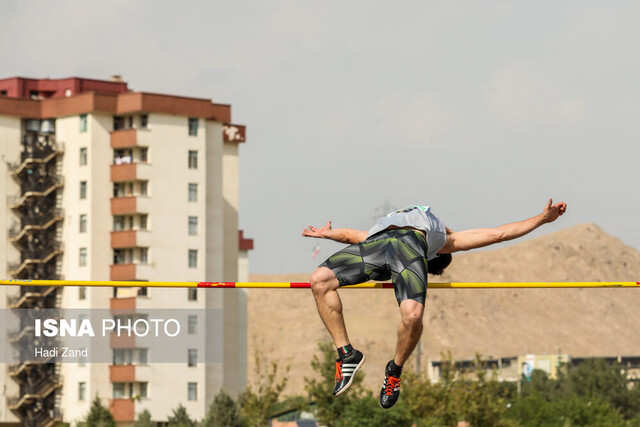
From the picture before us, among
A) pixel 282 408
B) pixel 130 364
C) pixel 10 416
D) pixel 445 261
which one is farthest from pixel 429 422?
pixel 445 261

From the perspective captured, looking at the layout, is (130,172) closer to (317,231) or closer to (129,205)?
(129,205)

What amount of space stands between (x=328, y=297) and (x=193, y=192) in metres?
81.2

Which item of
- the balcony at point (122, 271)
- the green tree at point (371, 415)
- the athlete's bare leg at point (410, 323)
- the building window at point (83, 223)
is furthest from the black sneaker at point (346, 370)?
the building window at point (83, 223)

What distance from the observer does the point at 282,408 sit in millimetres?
124938

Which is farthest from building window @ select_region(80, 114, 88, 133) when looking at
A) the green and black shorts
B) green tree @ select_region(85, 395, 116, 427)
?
the green and black shorts

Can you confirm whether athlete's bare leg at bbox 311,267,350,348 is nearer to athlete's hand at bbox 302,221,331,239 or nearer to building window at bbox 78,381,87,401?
athlete's hand at bbox 302,221,331,239

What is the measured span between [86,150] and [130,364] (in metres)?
17.2

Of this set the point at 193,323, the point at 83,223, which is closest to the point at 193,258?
the point at 193,323

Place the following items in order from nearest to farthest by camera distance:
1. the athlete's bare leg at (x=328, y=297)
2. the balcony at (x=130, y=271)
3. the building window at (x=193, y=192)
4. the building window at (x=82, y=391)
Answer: the athlete's bare leg at (x=328, y=297), the building window at (x=82, y=391), the balcony at (x=130, y=271), the building window at (x=193, y=192)

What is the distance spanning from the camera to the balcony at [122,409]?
292ft

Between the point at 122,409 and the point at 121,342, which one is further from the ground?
the point at 121,342

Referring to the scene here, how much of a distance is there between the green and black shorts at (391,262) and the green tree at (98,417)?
7254 centimetres

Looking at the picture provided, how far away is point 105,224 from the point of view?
300 feet

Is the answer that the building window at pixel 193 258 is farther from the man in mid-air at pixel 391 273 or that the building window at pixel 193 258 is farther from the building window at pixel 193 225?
the man in mid-air at pixel 391 273
